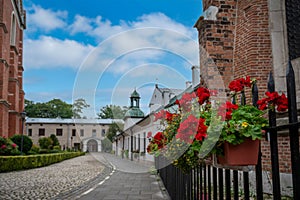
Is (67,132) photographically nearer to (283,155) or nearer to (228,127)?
(283,155)

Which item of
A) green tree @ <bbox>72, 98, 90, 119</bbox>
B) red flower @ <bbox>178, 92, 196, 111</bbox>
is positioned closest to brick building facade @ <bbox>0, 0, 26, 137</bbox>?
green tree @ <bbox>72, 98, 90, 119</bbox>

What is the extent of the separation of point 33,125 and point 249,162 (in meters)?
55.6

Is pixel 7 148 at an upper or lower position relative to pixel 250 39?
lower

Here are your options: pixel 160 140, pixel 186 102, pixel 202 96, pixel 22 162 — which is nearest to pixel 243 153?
pixel 202 96

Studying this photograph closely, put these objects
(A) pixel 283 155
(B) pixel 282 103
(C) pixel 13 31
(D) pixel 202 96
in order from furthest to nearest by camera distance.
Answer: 1. (C) pixel 13 31
2. (A) pixel 283 155
3. (D) pixel 202 96
4. (B) pixel 282 103

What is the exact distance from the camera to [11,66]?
24422 millimetres

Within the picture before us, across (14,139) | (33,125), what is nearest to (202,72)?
(14,139)

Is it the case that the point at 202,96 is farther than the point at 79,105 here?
No

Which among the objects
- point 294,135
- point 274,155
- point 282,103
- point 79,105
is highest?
point 79,105

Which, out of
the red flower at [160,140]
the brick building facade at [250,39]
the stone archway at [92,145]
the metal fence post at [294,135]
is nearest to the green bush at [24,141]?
the brick building facade at [250,39]

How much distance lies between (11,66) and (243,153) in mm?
26163

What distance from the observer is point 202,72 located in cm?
559

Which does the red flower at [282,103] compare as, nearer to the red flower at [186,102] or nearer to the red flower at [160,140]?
the red flower at [186,102]

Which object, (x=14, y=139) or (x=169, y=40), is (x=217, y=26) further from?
(x=14, y=139)
